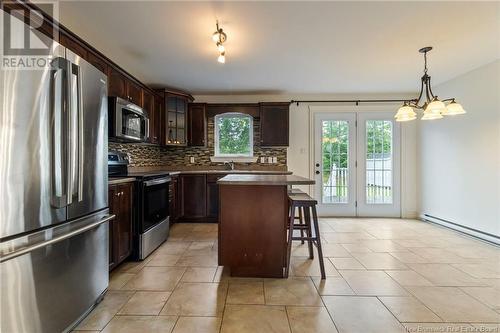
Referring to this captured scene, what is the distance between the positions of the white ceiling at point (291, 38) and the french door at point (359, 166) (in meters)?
1.01

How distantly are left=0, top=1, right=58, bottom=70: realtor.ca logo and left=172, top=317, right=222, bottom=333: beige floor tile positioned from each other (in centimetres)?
170

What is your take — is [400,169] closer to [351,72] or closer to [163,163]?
[351,72]

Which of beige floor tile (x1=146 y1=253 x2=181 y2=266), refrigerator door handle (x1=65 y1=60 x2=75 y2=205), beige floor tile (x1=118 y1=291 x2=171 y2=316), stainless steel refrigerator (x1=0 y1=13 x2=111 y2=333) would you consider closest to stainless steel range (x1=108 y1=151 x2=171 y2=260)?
beige floor tile (x1=146 y1=253 x2=181 y2=266)

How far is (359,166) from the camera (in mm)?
5086

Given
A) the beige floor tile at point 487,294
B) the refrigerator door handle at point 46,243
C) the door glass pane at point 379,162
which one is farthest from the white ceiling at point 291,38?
the beige floor tile at point 487,294

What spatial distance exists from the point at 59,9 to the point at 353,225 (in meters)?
4.68

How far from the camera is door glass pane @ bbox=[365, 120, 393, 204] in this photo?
16.6ft

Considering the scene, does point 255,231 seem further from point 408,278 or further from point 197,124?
point 197,124

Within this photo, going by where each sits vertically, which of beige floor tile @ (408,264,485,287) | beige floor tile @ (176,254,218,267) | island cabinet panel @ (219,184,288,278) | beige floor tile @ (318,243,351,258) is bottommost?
beige floor tile @ (408,264,485,287)

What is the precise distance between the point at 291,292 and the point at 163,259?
1.48 meters

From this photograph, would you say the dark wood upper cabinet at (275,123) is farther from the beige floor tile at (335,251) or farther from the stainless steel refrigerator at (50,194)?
the stainless steel refrigerator at (50,194)

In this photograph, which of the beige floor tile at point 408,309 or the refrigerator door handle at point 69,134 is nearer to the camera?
the refrigerator door handle at point 69,134

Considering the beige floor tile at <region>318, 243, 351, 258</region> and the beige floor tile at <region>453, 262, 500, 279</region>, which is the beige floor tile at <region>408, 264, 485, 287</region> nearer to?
the beige floor tile at <region>453, 262, 500, 279</region>

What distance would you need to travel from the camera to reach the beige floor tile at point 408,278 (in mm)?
2293
